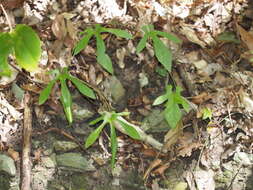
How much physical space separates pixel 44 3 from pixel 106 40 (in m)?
0.50

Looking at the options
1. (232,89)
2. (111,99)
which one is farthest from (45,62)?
(232,89)

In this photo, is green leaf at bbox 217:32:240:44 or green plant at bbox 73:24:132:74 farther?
green leaf at bbox 217:32:240:44

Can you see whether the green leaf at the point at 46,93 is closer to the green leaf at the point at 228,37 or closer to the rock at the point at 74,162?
the rock at the point at 74,162

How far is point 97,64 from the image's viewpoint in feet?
8.09

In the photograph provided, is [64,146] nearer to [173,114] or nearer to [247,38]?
[173,114]

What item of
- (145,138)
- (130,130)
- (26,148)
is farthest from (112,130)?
(26,148)

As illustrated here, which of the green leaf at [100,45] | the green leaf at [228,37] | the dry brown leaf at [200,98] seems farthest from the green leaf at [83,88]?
the green leaf at [228,37]

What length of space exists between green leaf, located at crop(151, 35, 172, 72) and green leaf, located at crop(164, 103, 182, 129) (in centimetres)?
25

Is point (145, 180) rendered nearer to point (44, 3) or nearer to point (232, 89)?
point (232, 89)

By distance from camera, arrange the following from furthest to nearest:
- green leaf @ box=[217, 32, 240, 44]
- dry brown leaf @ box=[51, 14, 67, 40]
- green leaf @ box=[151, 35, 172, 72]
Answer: green leaf @ box=[217, 32, 240, 44] < dry brown leaf @ box=[51, 14, 67, 40] < green leaf @ box=[151, 35, 172, 72]

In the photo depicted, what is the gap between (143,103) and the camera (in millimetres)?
2404

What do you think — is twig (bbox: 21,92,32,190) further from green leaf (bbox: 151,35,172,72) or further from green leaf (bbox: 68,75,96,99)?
green leaf (bbox: 151,35,172,72)

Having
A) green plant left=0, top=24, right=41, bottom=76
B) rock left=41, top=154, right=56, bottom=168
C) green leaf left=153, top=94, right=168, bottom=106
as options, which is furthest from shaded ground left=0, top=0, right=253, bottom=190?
green plant left=0, top=24, right=41, bottom=76

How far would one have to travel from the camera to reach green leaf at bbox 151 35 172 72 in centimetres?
234
